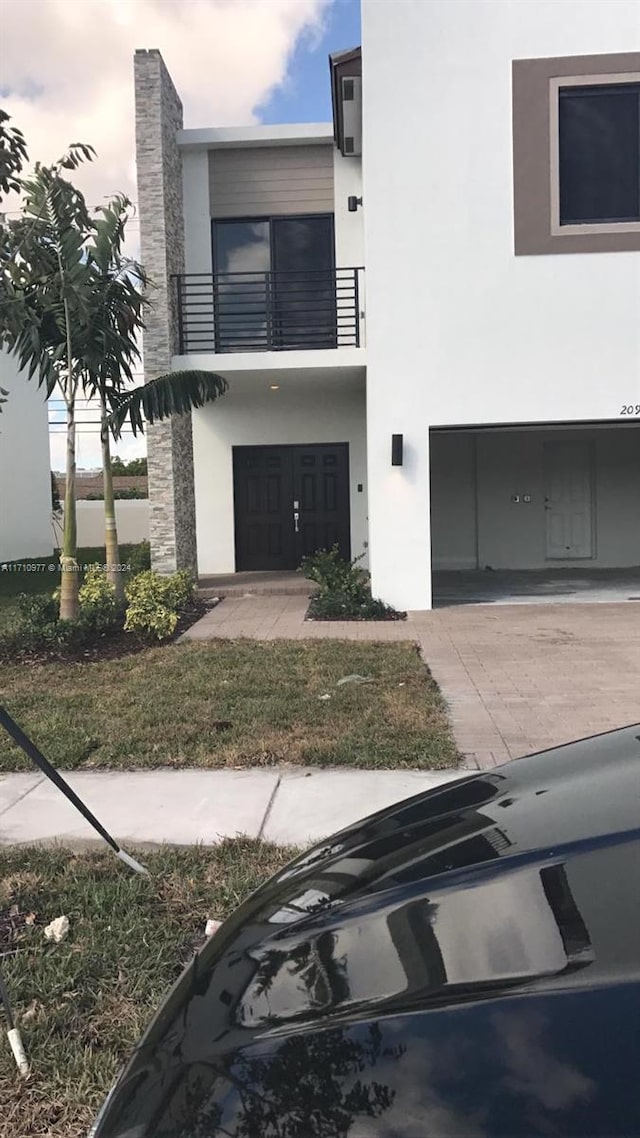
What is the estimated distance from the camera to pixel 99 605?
34.0ft

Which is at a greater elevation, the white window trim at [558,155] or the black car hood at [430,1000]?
the white window trim at [558,155]

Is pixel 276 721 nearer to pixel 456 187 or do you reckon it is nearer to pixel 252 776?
pixel 252 776

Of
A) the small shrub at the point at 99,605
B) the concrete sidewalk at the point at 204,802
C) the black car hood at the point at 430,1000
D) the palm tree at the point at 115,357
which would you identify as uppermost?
the palm tree at the point at 115,357

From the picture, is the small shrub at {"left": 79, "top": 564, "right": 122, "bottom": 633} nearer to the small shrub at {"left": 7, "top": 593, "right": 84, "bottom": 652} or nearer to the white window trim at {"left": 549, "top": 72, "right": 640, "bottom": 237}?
the small shrub at {"left": 7, "top": 593, "right": 84, "bottom": 652}

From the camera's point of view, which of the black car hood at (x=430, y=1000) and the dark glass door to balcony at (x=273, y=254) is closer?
the black car hood at (x=430, y=1000)

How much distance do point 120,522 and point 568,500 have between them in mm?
13213

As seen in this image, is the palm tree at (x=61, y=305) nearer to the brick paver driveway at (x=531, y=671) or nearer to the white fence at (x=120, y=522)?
the brick paver driveway at (x=531, y=671)

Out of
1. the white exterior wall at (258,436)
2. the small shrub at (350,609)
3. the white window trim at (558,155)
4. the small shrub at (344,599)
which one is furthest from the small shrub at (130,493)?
the white window trim at (558,155)

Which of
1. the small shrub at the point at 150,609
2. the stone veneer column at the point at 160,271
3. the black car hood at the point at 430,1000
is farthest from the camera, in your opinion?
the stone veneer column at the point at 160,271

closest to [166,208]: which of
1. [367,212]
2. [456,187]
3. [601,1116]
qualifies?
[367,212]

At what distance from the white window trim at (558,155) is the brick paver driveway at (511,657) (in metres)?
4.76

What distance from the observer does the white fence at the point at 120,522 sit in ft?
81.7

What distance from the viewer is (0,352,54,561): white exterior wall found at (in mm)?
21000

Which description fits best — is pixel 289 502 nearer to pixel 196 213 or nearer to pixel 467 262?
pixel 196 213
